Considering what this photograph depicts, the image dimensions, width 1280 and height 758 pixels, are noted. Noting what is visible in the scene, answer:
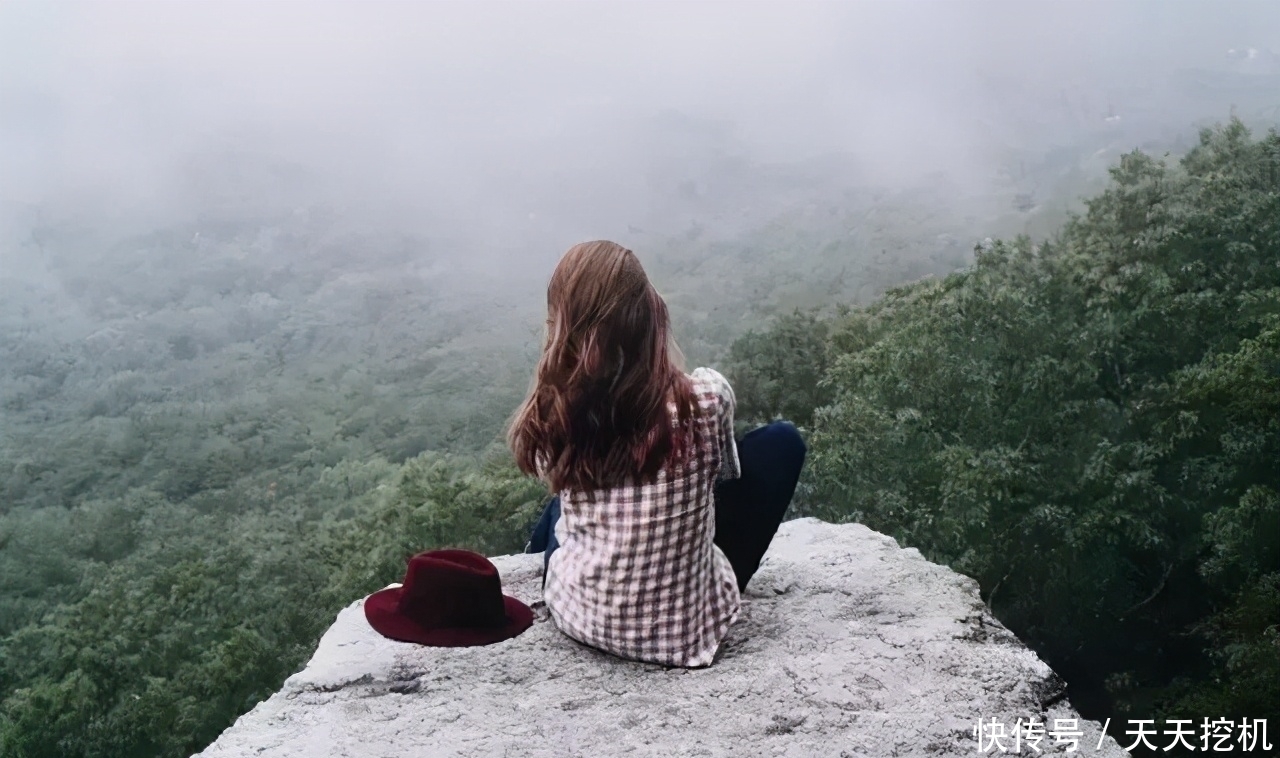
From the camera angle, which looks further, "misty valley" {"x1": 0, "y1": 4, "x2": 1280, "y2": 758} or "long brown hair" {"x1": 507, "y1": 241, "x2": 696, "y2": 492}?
"misty valley" {"x1": 0, "y1": 4, "x2": 1280, "y2": 758}

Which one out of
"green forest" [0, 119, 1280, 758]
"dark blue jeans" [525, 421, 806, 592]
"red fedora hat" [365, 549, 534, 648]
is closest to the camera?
"dark blue jeans" [525, 421, 806, 592]

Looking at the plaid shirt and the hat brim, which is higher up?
the plaid shirt

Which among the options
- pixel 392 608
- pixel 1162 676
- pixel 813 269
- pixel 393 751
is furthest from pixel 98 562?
pixel 1162 676

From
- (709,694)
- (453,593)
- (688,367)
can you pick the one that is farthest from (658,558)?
(688,367)

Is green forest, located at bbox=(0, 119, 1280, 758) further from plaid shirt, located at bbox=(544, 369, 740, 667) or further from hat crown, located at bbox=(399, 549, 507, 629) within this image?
plaid shirt, located at bbox=(544, 369, 740, 667)

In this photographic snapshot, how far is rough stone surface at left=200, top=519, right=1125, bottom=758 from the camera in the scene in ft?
7.13

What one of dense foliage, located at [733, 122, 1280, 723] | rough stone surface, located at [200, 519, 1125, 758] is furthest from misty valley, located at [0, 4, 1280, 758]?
rough stone surface, located at [200, 519, 1125, 758]

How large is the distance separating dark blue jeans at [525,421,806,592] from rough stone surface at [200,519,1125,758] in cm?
26

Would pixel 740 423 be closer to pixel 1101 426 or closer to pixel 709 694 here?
pixel 1101 426

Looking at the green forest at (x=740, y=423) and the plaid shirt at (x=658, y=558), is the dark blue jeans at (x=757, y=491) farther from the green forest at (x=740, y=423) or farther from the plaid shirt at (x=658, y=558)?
the green forest at (x=740, y=423)

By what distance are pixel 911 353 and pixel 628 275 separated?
9.95 feet

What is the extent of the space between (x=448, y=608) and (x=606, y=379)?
821 mm

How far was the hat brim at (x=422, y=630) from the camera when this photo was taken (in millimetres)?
2574

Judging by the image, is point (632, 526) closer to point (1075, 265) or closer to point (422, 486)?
point (422, 486)
